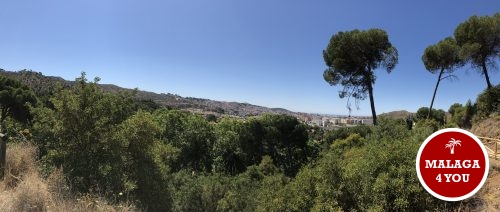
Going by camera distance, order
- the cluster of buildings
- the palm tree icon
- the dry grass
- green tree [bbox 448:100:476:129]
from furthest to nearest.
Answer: the cluster of buildings → green tree [bbox 448:100:476:129] → the dry grass → the palm tree icon

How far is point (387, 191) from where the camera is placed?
891cm

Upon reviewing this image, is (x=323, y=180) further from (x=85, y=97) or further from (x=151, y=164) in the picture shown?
(x=85, y=97)

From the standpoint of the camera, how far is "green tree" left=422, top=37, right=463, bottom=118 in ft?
89.8

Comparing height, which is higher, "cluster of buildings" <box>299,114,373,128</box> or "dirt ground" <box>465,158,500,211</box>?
"cluster of buildings" <box>299,114,373,128</box>

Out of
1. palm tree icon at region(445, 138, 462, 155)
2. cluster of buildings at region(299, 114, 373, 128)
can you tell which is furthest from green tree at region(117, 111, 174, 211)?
cluster of buildings at region(299, 114, 373, 128)

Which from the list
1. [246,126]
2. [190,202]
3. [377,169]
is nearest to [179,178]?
[190,202]

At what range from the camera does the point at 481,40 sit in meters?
24.5

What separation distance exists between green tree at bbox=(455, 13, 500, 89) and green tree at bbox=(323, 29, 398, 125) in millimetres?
4404

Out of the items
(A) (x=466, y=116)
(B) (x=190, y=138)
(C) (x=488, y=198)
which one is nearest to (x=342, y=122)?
(B) (x=190, y=138)

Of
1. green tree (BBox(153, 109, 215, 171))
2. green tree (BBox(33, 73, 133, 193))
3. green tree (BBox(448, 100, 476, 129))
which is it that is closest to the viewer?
green tree (BBox(33, 73, 133, 193))

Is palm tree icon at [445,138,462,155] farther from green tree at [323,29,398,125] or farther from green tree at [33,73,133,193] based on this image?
green tree at [323,29,398,125]

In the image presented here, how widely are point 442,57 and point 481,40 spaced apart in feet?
11.5

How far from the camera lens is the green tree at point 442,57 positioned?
2736 centimetres

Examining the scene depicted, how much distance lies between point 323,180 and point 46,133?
678cm
